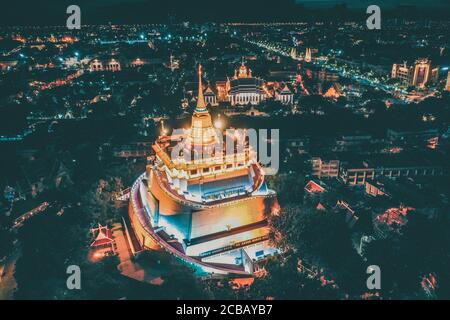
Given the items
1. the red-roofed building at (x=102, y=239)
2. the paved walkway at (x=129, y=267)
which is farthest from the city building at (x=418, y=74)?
the red-roofed building at (x=102, y=239)

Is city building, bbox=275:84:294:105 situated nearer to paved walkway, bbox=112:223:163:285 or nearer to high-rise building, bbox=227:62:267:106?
high-rise building, bbox=227:62:267:106

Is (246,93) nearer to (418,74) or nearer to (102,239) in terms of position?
(418,74)

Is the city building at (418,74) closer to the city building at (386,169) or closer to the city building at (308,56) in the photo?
the city building at (308,56)

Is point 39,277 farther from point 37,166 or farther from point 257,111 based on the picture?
point 257,111

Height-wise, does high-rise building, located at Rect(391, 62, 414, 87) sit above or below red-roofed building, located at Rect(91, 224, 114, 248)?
above

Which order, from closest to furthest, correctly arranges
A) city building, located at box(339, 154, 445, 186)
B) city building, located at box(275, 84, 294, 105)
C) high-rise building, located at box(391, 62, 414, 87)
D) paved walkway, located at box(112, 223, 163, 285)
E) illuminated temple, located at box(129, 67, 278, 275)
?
paved walkway, located at box(112, 223, 163, 285) → illuminated temple, located at box(129, 67, 278, 275) → city building, located at box(339, 154, 445, 186) → city building, located at box(275, 84, 294, 105) → high-rise building, located at box(391, 62, 414, 87)

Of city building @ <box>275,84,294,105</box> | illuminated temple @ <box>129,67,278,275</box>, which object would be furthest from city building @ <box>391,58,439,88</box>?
illuminated temple @ <box>129,67,278,275</box>
